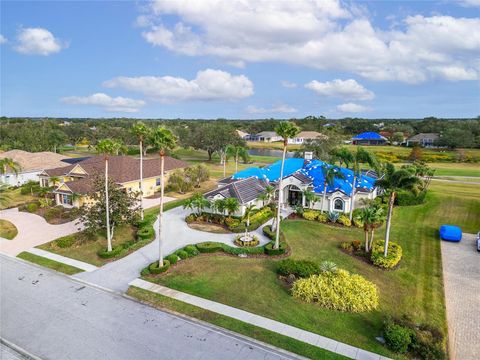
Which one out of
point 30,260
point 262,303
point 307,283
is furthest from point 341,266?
point 30,260

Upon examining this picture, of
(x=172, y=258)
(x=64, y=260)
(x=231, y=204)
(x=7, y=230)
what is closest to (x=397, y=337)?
(x=172, y=258)

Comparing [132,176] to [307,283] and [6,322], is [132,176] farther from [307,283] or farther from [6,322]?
[307,283]

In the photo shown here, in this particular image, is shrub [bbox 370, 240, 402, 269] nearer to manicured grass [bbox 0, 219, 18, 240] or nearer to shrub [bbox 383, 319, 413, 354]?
shrub [bbox 383, 319, 413, 354]

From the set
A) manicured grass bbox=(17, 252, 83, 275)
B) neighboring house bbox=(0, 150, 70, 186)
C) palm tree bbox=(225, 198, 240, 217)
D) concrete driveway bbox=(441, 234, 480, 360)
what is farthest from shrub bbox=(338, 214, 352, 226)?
neighboring house bbox=(0, 150, 70, 186)

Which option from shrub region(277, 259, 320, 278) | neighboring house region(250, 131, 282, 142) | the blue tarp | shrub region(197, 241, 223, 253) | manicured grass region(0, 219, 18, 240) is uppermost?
neighboring house region(250, 131, 282, 142)

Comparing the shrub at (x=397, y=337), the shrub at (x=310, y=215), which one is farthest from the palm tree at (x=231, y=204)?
the shrub at (x=397, y=337)

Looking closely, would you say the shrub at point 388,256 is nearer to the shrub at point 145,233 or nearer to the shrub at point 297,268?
the shrub at point 297,268

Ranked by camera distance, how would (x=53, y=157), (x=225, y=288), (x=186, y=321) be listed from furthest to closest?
(x=53, y=157), (x=225, y=288), (x=186, y=321)

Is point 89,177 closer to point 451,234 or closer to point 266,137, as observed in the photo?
point 451,234
